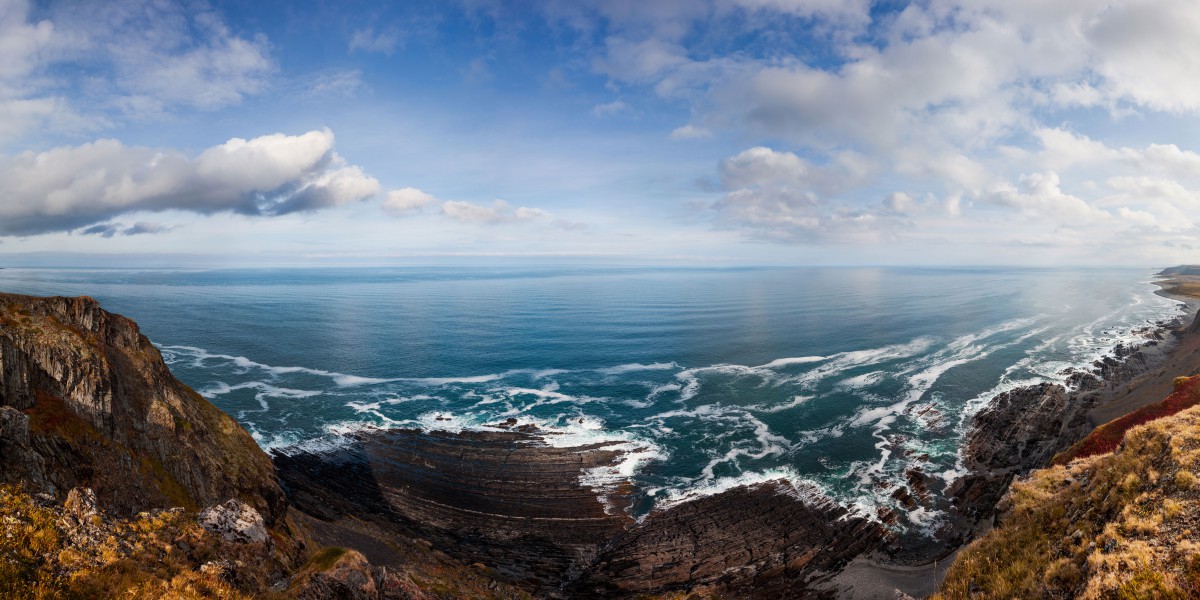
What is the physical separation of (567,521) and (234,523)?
2635cm

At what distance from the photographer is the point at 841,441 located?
5506cm

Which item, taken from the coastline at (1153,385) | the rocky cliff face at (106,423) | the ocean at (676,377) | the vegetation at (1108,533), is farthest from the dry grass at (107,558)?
the coastline at (1153,385)

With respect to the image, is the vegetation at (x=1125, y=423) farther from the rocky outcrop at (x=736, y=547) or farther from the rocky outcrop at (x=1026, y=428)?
the rocky outcrop at (x=736, y=547)

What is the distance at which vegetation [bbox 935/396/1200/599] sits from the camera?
52.3 ft

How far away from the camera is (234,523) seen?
22844 millimetres

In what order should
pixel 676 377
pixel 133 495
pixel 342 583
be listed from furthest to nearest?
pixel 676 377 < pixel 133 495 < pixel 342 583

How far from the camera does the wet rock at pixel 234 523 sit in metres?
22.0

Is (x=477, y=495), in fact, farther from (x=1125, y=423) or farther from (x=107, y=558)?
(x=1125, y=423)

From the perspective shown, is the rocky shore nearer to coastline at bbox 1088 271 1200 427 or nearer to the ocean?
coastline at bbox 1088 271 1200 427

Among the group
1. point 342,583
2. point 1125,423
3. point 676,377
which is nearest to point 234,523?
point 342,583

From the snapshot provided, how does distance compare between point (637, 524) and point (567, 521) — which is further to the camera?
point (567, 521)

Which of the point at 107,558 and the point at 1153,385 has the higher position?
the point at 107,558

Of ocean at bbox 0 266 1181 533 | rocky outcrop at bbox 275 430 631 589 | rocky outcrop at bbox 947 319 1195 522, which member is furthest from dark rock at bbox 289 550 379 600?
rocky outcrop at bbox 947 319 1195 522

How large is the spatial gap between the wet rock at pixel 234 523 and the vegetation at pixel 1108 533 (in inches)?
1313
